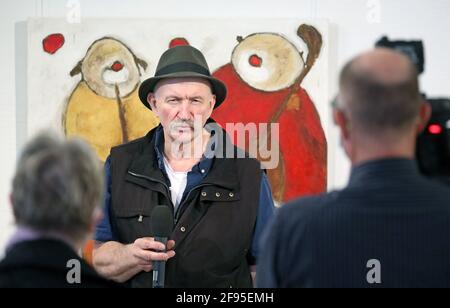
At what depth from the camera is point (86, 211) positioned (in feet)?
3.64

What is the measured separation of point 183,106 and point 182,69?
0.43 feet

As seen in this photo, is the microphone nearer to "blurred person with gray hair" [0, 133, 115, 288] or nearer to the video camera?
"blurred person with gray hair" [0, 133, 115, 288]

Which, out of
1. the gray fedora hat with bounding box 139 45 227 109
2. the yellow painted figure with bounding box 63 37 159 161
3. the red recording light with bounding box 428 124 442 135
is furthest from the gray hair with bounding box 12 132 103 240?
the yellow painted figure with bounding box 63 37 159 161

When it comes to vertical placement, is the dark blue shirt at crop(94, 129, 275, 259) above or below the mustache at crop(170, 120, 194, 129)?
below

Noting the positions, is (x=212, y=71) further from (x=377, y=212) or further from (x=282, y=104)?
(x=377, y=212)

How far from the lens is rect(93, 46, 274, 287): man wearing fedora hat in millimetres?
1922

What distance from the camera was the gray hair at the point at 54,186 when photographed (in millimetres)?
1073

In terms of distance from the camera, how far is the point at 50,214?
3.54 ft

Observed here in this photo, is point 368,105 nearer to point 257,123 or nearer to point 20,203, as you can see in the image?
point 20,203

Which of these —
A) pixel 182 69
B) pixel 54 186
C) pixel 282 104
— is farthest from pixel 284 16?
pixel 54 186

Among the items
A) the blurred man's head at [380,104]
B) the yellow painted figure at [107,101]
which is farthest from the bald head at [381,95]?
the yellow painted figure at [107,101]

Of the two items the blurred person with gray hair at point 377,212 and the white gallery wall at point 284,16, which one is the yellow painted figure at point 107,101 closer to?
the white gallery wall at point 284,16

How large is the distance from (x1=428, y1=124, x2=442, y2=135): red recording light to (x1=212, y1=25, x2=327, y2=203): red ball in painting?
1362 mm

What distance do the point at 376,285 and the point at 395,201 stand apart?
0.53 ft
